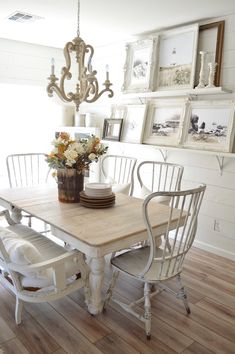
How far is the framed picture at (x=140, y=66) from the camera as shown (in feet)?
11.7

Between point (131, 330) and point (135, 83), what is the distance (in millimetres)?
2854

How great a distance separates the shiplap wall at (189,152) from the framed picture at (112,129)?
157mm

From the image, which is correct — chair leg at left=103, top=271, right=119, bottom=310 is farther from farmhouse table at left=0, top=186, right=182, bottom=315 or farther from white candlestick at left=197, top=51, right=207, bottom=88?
white candlestick at left=197, top=51, right=207, bottom=88

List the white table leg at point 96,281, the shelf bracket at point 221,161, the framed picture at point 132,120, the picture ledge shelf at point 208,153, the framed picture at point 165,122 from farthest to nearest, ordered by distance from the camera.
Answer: the framed picture at point 132,120 < the framed picture at point 165,122 < the shelf bracket at point 221,161 < the picture ledge shelf at point 208,153 < the white table leg at point 96,281

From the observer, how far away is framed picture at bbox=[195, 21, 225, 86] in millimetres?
3010

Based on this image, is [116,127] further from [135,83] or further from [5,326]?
[5,326]

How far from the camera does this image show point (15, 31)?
11.9 feet

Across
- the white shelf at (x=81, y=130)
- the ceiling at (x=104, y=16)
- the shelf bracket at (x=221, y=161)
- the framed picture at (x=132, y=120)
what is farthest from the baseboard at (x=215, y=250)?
the ceiling at (x=104, y=16)

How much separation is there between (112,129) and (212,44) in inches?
64.5

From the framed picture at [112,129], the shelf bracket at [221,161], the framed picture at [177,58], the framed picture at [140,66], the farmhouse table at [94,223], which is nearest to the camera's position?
the farmhouse table at [94,223]

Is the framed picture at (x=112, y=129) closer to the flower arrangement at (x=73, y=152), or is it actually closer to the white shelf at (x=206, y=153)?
the white shelf at (x=206, y=153)

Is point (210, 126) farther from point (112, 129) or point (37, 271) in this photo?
point (37, 271)

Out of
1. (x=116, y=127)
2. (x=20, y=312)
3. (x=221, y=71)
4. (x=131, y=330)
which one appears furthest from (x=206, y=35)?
(x=20, y=312)

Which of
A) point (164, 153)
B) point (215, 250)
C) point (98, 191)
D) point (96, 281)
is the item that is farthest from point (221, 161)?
point (96, 281)
